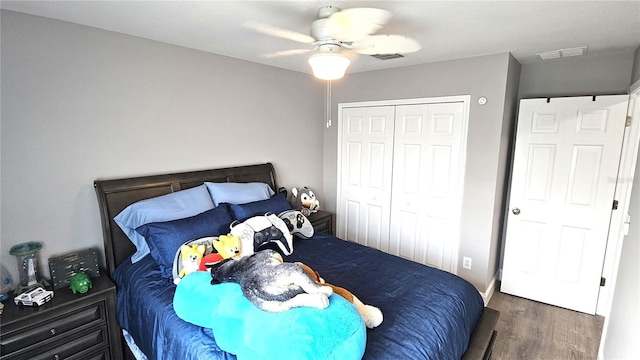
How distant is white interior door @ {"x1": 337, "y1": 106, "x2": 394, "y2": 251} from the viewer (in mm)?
3500

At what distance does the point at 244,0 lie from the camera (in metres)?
1.59

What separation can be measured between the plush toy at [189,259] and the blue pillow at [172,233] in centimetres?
13

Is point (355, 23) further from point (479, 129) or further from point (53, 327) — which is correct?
point (53, 327)

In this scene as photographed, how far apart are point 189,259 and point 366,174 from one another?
7.71 feet

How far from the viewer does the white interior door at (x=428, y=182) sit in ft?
9.92

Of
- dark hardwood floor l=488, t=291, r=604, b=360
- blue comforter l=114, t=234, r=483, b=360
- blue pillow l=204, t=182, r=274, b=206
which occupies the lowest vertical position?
dark hardwood floor l=488, t=291, r=604, b=360

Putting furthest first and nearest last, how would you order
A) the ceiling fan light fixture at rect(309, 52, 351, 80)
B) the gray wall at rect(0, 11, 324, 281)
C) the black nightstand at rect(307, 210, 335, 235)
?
the black nightstand at rect(307, 210, 335, 235) → the gray wall at rect(0, 11, 324, 281) → the ceiling fan light fixture at rect(309, 52, 351, 80)

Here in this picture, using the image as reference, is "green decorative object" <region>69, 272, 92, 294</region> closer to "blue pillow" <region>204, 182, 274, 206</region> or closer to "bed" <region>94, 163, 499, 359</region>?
"bed" <region>94, 163, 499, 359</region>

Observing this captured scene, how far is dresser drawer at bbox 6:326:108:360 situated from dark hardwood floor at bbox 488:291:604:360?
109 inches

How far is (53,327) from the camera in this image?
5.73 feet

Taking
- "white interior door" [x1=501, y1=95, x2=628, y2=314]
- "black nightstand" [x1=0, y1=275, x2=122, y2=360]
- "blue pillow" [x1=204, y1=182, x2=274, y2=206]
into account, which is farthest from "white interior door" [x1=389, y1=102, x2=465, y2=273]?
"black nightstand" [x1=0, y1=275, x2=122, y2=360]

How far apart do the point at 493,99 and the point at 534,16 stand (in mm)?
1010

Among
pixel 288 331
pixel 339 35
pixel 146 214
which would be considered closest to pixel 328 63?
pixel 339 35

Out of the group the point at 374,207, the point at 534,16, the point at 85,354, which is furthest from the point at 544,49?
the point at 85,354
